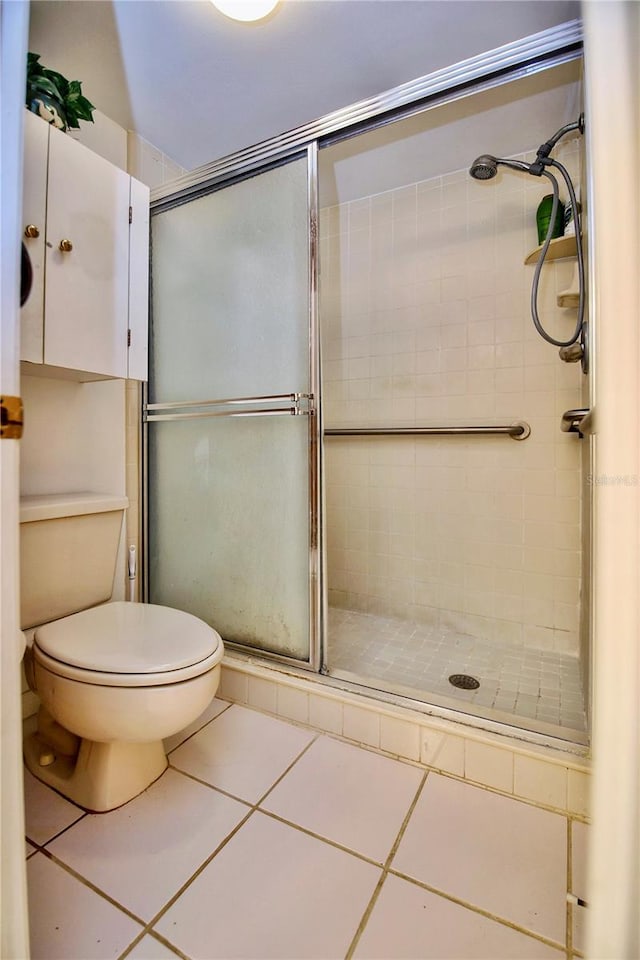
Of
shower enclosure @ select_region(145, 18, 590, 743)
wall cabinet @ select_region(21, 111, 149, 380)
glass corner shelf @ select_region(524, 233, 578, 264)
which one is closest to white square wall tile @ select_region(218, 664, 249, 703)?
shower enclosure @ select_region(145, 18, 590, 743)

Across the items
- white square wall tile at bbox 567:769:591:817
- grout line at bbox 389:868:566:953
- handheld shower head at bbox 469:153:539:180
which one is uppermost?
handheld shower head at bbox 469:153:539:180

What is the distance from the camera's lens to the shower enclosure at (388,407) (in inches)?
56.2

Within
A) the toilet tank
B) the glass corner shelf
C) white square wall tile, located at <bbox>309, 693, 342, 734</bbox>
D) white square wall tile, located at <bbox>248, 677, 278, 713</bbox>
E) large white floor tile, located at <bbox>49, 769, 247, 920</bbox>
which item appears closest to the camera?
large white floor tile, located at <bbox>49, 769, 247, 920</bbox>

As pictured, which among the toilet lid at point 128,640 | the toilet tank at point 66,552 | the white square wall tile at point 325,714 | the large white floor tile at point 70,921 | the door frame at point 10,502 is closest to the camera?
the door frame at point 10,502

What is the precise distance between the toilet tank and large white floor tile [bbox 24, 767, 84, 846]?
412 millimetres

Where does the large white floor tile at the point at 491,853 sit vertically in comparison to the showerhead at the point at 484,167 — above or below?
below

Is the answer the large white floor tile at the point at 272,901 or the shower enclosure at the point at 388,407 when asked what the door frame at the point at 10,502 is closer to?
the large white floor tile at the point at 272,901

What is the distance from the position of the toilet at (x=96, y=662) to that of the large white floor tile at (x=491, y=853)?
591 mm

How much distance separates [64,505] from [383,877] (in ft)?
3.91

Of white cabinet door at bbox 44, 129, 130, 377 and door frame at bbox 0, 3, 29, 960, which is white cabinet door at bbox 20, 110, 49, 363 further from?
door frame at bbox 0, 3, 29, 960

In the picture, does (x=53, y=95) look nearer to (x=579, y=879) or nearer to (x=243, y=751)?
(x=243, y=751)

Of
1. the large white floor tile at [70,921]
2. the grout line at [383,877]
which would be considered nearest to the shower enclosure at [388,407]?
the grout line at [383,877]

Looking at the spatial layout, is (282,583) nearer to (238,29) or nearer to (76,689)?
(76,689)

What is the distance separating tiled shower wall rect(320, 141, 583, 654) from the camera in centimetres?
180
